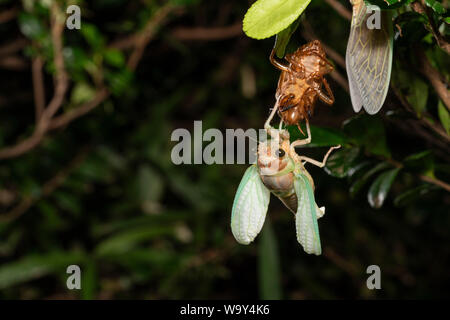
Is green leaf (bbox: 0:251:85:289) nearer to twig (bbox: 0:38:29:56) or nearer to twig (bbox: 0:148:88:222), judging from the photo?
twig (bbox: 0:148:88:222)

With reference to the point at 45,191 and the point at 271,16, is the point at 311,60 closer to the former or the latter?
the point at 271,16

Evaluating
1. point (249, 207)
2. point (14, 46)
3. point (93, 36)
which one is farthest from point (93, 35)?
point (249, 207)

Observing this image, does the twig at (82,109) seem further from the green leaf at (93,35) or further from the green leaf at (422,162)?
the green leaf at (422,162)

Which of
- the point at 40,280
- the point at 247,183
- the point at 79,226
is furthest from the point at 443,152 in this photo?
the point at 40,280

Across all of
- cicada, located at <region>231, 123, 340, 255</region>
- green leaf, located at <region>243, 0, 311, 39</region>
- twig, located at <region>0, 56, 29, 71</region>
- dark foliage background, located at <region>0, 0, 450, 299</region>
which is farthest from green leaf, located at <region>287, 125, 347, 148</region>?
twig, located at <region>0, 56, 29, 71</region>

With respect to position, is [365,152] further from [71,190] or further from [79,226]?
[79,226]

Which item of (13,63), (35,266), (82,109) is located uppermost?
(13,63)
